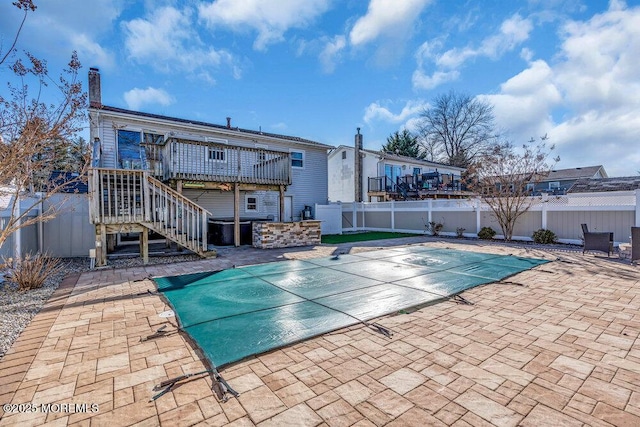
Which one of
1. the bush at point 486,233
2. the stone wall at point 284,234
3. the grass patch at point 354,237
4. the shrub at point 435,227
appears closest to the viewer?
the stone wall at point 284,234

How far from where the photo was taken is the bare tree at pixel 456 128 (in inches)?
1244

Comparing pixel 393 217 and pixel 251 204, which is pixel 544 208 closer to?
pixel 393 217

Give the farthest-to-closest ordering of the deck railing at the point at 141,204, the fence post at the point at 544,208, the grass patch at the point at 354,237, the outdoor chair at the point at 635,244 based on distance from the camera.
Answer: the grass patch at the point at 354,237, the fence post at the point at 544,208, the deck railing at the point at 141,204, the outdoor chair at the point at 635,244

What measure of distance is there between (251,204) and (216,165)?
4.15 metres

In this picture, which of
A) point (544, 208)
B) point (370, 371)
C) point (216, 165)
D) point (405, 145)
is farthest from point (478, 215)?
point (405, 145)

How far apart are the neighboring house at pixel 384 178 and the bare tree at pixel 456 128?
9000 mm

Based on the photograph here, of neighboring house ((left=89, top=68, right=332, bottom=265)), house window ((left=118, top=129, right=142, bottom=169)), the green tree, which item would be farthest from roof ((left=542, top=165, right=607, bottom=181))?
house window ((left=118, top=129, right=142, bottom=169))

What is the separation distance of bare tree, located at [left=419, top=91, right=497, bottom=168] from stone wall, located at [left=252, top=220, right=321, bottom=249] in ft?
84.8

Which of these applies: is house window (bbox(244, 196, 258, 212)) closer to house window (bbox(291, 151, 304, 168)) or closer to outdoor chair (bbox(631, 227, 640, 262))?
house window (bbox(291, 151, 304, 168))

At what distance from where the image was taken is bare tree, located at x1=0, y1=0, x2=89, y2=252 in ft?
11.5

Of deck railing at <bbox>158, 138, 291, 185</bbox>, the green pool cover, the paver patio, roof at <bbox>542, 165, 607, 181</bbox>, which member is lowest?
the paver patio

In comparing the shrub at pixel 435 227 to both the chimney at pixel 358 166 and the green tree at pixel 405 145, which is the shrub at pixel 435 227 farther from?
the green tree at pixel 405 145

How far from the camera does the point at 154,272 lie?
6.43 meters

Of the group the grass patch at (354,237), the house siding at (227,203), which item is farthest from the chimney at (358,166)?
the house siding at (227,203)
